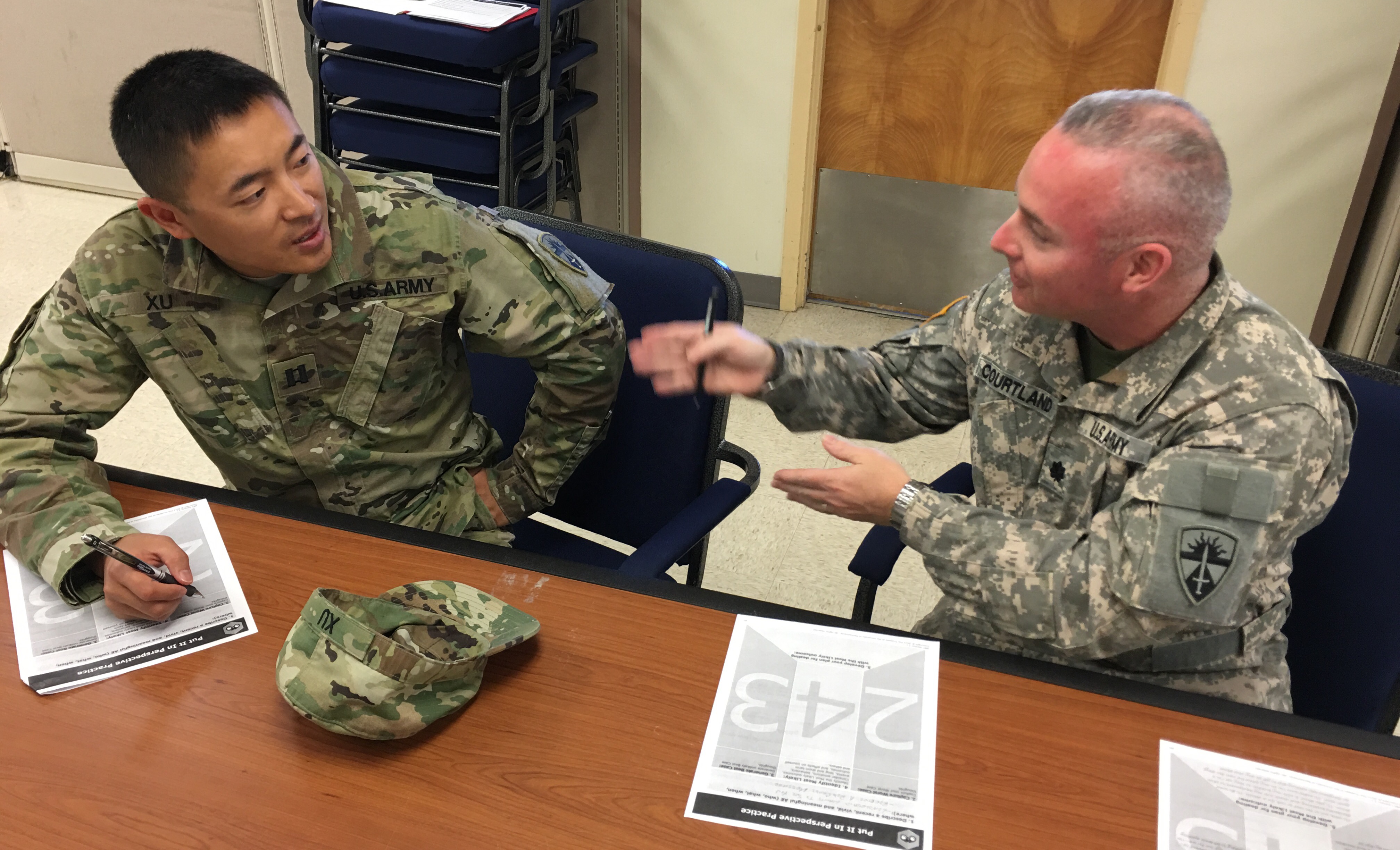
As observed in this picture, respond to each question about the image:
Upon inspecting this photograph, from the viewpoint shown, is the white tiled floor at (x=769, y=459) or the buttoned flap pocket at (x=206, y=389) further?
the white tiled floor at (x=769, y=459)

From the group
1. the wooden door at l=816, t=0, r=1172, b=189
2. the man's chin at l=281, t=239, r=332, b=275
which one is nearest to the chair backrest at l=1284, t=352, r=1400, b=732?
the man's chin at l=281, t=239, r=332, b=275

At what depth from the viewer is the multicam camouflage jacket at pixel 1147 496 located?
1.11 meters

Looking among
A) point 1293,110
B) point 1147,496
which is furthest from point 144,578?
point 1293,110

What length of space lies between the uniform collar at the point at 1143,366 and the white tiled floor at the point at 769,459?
2.89 feet

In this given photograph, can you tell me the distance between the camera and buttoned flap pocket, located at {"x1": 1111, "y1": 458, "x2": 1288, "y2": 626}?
3.60ft

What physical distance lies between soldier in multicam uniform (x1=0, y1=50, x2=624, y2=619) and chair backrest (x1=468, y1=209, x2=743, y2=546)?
0.21 ft

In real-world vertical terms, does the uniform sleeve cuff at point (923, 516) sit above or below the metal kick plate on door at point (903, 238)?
above

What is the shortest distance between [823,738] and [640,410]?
701mm

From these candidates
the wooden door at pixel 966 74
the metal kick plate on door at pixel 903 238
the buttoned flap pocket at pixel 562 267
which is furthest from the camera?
the metal kick plate on door at pixel 903 238

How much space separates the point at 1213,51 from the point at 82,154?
4.15 m

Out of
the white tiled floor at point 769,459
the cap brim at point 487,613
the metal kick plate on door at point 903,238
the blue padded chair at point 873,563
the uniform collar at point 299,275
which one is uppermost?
the uniform collar at point 299,275

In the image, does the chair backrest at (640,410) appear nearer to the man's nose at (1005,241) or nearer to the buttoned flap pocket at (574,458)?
the buttoned flap pocket at (574,458)

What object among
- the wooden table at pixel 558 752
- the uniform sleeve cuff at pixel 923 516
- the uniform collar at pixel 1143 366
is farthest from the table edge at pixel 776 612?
the uniform collar at pixel 1143 366

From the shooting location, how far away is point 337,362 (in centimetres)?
149
